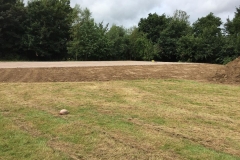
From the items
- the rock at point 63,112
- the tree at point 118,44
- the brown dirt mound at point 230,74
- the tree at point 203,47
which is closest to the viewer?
the rock at point 63,112

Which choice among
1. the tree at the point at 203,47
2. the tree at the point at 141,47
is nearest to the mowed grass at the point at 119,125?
the tree at the point at 203,47

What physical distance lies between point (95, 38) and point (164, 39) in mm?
9917

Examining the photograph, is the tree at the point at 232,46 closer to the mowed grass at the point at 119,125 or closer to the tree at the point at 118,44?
the tree at the point at 118,44

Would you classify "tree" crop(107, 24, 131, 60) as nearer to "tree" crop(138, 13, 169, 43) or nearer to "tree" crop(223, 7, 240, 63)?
"tree" crop(138, 13, 169, 43)

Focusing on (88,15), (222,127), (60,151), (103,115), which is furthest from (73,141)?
(88,15)

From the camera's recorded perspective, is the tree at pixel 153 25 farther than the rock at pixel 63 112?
Yes

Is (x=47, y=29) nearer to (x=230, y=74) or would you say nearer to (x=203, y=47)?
(x=203, y=47)

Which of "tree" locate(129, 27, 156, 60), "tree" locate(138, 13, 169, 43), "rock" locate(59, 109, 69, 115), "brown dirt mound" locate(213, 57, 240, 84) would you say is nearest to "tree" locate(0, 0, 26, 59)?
"tree" locate(129, 27, 156, 60)

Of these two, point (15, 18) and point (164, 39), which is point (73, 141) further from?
point (164, 39)

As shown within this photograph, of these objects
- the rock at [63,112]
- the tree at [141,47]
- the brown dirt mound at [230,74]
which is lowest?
the rock at [63,112]

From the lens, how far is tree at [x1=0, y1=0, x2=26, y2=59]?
2936 cm

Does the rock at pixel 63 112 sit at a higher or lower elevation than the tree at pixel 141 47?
lower

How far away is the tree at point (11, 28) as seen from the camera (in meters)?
29.4

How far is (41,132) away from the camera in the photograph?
3770 millimetres
